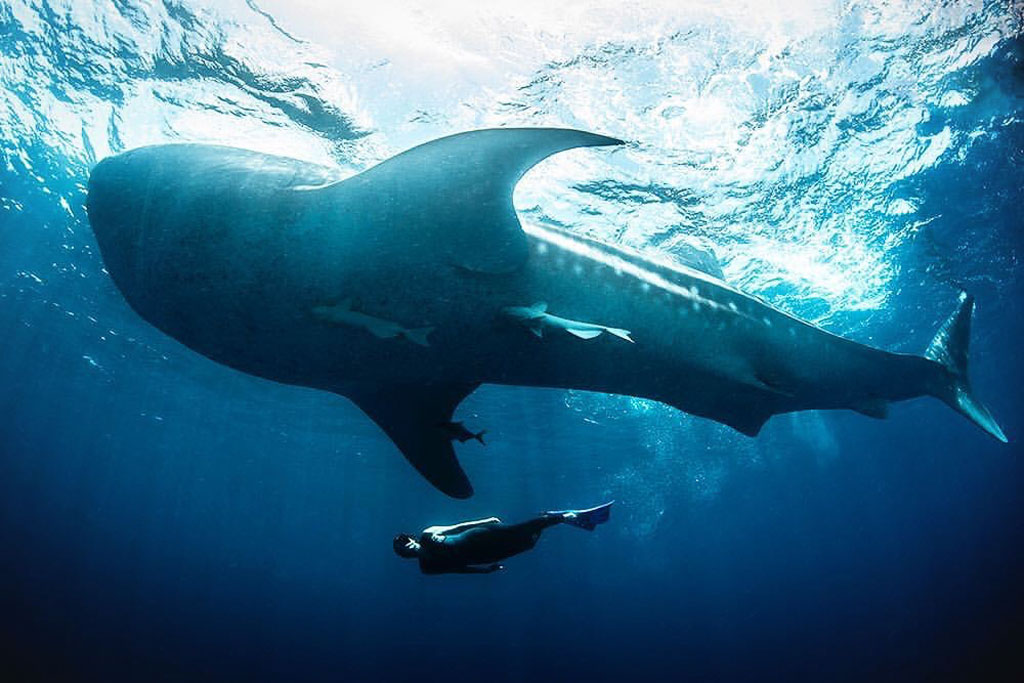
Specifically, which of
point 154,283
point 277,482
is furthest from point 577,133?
point 277,482

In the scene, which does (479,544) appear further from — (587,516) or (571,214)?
(571,214)

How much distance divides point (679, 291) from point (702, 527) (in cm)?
9507

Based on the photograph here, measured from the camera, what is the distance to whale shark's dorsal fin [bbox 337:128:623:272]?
2.94m

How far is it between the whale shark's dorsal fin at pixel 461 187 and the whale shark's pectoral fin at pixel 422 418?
1445 millimetres

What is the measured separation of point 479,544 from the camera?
4047mm

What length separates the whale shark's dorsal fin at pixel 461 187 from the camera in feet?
9.64

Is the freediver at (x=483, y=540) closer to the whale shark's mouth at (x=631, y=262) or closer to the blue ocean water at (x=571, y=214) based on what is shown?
the whale shark's mouth at (x=631, y=262)

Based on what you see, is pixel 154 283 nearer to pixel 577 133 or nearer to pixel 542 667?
pixel 577 133

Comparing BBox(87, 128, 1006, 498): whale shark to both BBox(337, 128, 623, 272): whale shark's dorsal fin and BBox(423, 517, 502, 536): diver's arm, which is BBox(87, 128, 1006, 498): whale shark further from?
BBox(423, 517, 502, 536): diver's arm

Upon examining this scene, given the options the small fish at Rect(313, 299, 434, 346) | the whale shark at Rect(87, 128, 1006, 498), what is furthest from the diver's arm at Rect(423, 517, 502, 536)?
the small fish at Rect(313, 299, 434, 346)

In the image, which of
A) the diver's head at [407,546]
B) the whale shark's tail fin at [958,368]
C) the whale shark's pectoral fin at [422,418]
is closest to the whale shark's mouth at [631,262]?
the whale shark's pectoral fin at [422,418]

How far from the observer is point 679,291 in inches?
170

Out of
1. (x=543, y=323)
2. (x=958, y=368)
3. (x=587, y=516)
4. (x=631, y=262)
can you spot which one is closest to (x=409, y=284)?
(x=543, y=323)

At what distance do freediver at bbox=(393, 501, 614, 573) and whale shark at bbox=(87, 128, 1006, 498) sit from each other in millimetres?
953
